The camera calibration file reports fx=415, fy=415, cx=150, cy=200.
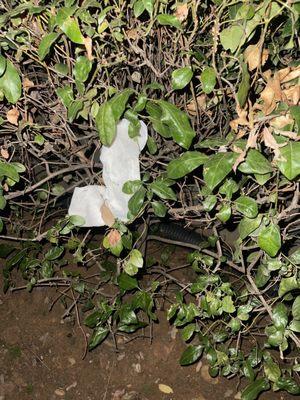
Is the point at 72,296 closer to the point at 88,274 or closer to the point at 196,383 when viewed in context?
the point at 88,274

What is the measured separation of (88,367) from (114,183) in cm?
118

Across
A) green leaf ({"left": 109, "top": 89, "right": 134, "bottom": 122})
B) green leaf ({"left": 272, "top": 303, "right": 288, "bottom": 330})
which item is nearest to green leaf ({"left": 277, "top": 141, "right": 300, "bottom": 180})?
green leaf ({"left": 109, "top": 89, "right": 134, "bottom": 122})

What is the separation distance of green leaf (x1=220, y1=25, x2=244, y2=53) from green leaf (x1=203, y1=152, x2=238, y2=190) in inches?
11.7

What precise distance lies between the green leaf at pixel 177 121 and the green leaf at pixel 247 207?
0.27 metres

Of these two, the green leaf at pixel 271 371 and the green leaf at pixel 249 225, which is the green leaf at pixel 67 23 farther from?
the green leaf at pixel 271 371

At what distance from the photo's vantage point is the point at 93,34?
47.5 inches

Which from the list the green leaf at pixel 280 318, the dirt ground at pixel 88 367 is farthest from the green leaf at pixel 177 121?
the dirt ground at pixel 88 367

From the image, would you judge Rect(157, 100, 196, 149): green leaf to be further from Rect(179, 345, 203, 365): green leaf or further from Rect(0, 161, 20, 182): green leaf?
Rect(179, 345, 203, 365): green leaf

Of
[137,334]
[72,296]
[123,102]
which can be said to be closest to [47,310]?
[72,296]

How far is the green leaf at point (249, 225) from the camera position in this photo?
1.30m

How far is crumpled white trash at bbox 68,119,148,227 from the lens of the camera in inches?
57.5

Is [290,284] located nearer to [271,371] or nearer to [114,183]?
[271,371]

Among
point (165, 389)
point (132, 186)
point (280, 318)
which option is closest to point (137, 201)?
point (132, 186)

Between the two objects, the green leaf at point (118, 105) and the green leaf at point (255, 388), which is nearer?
the green leaf at point (118, 105)
